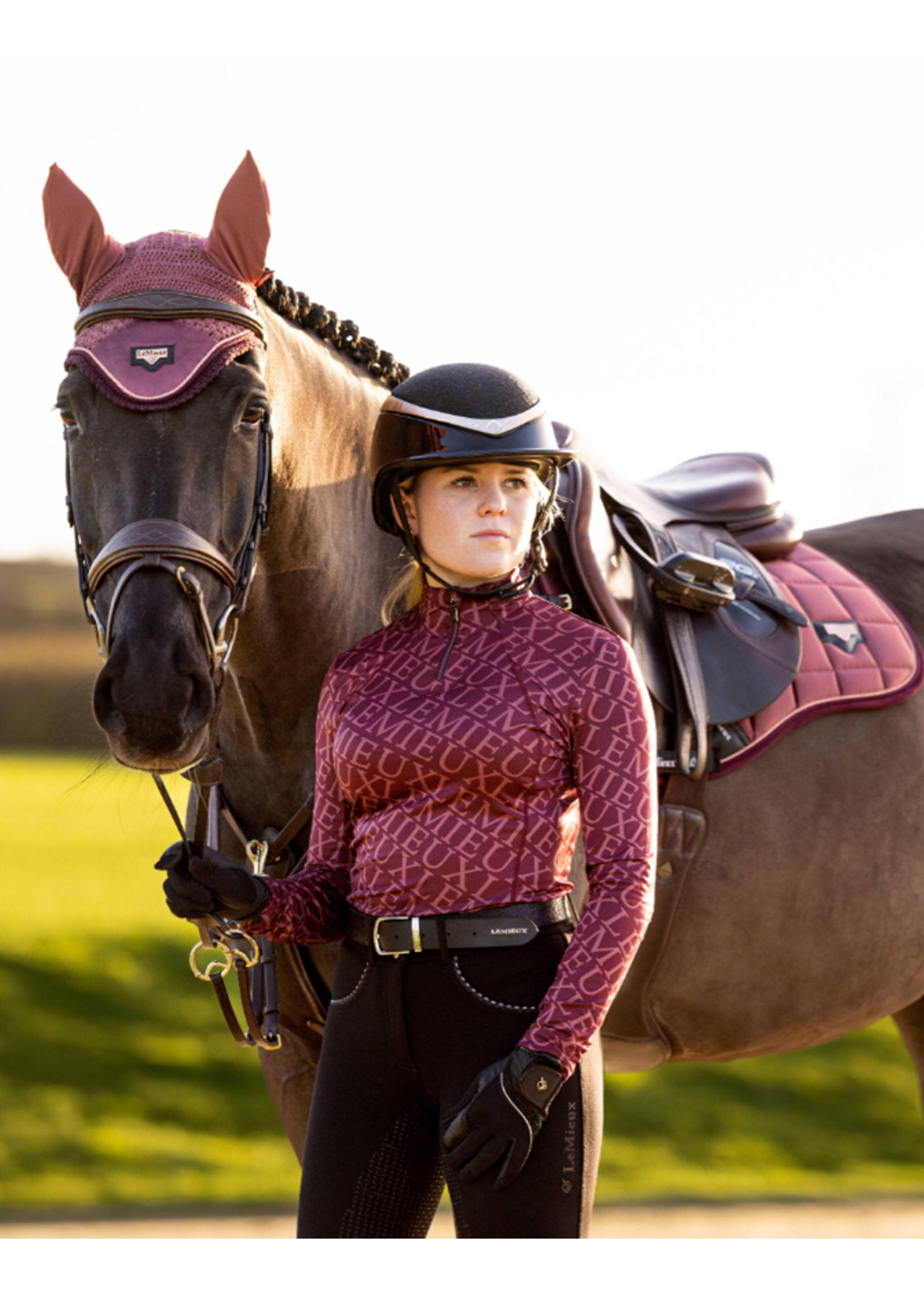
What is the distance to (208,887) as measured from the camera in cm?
171

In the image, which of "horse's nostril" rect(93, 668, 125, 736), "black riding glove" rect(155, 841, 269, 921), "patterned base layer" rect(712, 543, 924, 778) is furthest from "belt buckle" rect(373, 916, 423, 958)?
"patterned base layer" rect(712, 543, 924, 778)

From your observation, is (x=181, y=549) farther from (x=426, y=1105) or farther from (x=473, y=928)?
(x=426, y=1105)

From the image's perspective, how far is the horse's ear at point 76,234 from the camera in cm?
199

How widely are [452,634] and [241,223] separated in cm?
77

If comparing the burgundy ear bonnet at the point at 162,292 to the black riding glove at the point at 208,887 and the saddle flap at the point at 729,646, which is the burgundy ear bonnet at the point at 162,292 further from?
the saddle flap at the point at 729,646

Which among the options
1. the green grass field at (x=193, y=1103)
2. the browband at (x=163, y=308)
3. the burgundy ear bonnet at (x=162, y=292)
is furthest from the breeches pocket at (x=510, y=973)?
the green grass field at (x=193, y=1103)

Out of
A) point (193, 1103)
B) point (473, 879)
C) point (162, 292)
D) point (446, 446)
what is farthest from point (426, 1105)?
point (193, 1103)

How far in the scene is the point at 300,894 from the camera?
1791mm

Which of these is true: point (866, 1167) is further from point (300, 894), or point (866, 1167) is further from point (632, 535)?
point (300, 894)

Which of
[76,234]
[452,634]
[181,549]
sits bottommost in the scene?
[452,634]

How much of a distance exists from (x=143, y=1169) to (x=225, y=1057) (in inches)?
A: 40.9

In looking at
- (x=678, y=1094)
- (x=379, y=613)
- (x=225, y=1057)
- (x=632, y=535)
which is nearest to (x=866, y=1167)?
(x=678, y=1094)

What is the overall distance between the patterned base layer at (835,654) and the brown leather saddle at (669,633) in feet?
0.17

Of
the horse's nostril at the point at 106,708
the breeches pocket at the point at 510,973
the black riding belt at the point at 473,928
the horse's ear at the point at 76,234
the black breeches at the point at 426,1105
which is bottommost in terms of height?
the black breeches at the point at 426,1105
